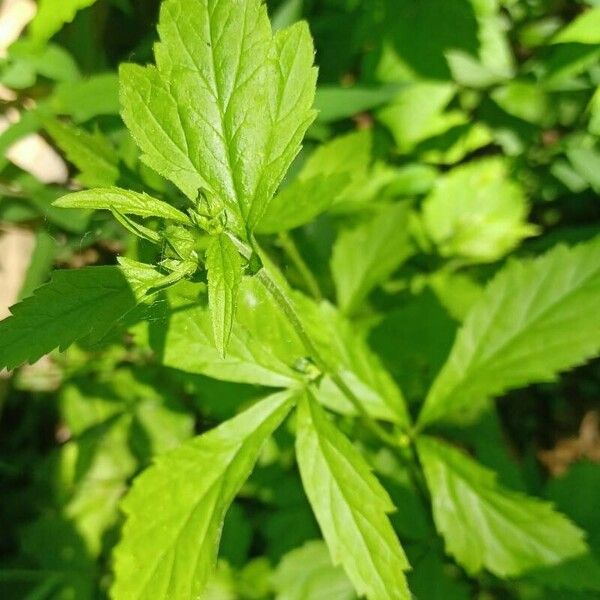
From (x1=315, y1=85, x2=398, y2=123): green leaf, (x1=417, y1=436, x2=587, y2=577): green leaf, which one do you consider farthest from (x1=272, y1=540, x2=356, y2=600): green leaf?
(x1=315, y1=85, x2=398, y2=123): green leaf

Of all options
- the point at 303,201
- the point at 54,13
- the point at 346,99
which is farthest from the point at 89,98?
the point at 303,201

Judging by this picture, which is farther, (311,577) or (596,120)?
(311,577)

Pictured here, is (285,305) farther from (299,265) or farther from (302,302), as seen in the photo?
(299,265)

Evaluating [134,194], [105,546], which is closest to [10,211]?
[105,546]

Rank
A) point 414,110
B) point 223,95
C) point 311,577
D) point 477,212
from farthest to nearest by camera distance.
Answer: point 477,212, point 414,110, point 311,577, point 223,95

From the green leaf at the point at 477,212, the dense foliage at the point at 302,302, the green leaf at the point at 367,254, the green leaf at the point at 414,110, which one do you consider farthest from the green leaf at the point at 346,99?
the green leaf at the point at 477,212

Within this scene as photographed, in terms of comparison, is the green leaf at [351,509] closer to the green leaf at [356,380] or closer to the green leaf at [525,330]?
the green leaf at [356,380]

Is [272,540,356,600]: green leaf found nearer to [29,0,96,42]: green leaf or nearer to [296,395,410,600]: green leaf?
[296,395,410,600]: green leaf
